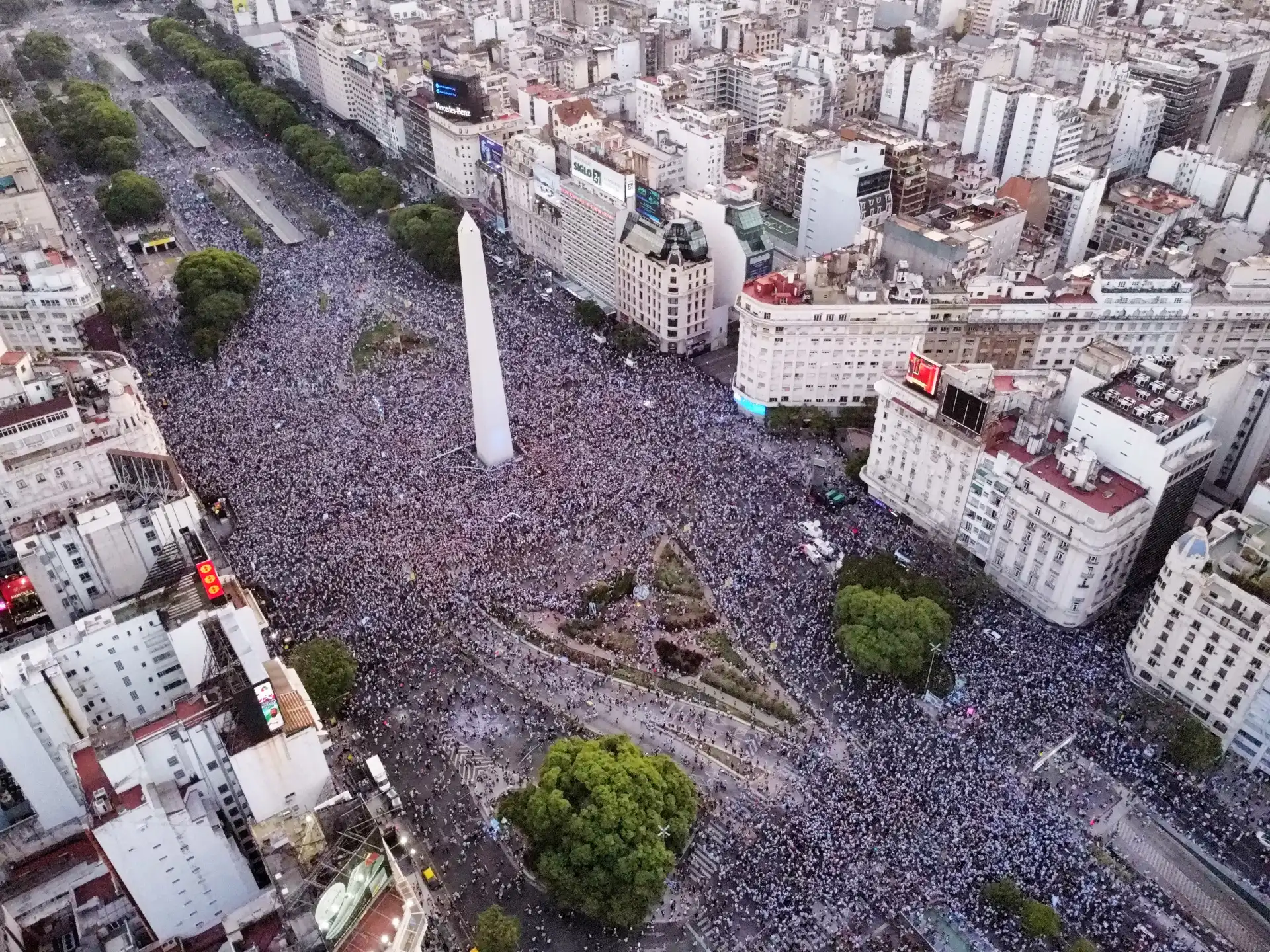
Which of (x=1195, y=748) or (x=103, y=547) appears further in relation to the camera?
(x=103, y=547)

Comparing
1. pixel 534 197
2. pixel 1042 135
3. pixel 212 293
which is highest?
pixel 1042 135

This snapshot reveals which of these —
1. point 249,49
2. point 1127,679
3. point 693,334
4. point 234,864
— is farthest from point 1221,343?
point 249,49

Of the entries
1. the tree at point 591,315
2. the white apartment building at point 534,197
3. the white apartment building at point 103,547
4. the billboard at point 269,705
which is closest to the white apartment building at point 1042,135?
the tree at point 591,315

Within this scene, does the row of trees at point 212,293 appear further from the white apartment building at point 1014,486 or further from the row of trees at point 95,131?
the white apartment building at point 1014,486

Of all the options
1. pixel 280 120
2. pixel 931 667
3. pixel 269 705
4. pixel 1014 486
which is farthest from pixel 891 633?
pixel 280 120

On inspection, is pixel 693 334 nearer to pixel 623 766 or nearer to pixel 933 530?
pixel 933 530

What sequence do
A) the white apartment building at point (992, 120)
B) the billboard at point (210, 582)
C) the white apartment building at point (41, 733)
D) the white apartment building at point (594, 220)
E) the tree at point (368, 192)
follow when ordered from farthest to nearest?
the white apartment building at point (992, 120), the tree at point (368, 192), the white apartment building at point (594, 220), the billboard at point (210, 582), the white apartment building at point (41, 733)

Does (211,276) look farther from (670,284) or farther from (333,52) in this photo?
(333,52)

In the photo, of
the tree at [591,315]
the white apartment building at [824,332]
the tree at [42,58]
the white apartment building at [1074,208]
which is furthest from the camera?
the tree at [42,58]

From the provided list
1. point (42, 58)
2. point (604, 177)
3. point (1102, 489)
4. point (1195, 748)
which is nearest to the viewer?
point (1195, 748)
